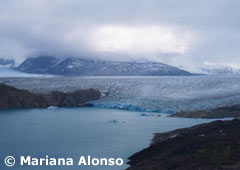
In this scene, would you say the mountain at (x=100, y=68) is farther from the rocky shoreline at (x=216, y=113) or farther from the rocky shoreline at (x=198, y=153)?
the rocky shoreline at (x=198, y=153)

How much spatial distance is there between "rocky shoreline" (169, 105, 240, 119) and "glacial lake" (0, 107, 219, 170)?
101cm

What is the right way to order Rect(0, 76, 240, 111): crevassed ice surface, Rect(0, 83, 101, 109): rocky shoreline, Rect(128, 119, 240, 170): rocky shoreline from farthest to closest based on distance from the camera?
Rect(0, 83, 101, 109): rocky shoreline, Rect(0, 76, 240, 111): crevassed ice surface, Rect(128, 119, 240, 170): rocky shoreline

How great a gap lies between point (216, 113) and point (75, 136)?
841 cm

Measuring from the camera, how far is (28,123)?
14.4 meters

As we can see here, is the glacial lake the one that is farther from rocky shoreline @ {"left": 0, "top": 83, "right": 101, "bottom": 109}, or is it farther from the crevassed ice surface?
rocky shoreline @ {"left": 0, "top": 83, "right": 101, "bottom": 109}

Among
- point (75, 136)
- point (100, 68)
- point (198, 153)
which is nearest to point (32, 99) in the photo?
point (75, 136)

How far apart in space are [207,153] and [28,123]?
1015 cm

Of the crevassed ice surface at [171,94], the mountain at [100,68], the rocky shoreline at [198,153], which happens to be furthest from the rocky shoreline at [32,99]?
the mountain at [100,68]

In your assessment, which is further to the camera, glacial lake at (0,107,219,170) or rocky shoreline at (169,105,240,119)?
rocky shoreline at (169,105,240,119)

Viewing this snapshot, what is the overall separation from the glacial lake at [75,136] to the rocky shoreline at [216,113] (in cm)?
101

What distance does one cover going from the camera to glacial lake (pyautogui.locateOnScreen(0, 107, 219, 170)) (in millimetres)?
8492

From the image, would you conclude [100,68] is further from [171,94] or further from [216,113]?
[216,113]

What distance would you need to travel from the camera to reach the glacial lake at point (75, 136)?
8.49 meters

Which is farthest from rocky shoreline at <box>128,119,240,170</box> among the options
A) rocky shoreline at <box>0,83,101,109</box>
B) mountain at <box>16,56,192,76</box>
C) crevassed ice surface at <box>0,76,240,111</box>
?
mountain at <box>16,56,192,76</box>
